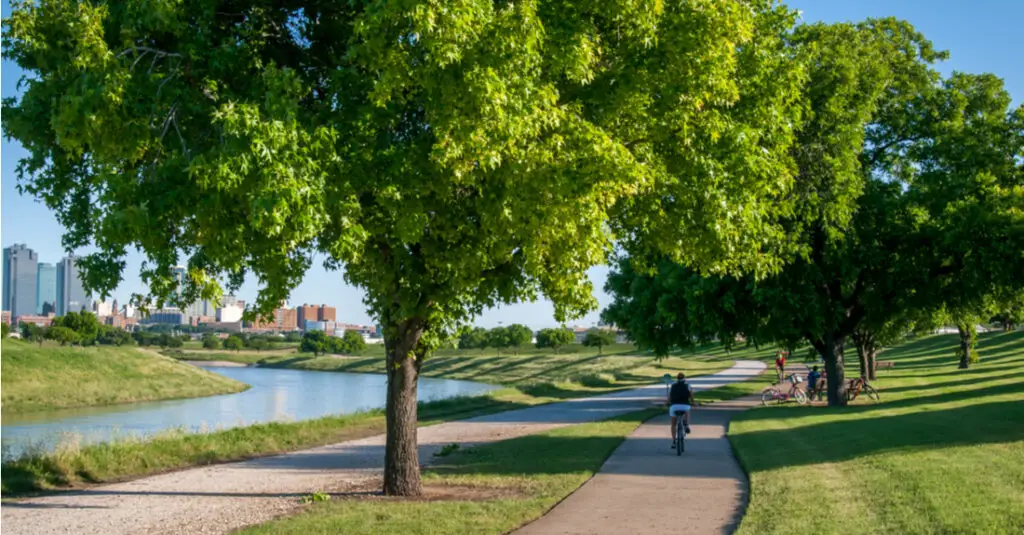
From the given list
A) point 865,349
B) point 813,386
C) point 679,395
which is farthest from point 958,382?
point 679,395

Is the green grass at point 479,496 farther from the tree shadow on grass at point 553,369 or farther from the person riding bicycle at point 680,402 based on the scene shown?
the tree shadow on grass at point 553,369

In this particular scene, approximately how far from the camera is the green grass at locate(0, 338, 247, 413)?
4316cm

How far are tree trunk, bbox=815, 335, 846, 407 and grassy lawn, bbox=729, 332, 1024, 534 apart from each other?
1.48 m

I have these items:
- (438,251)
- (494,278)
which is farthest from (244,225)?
(494,278)

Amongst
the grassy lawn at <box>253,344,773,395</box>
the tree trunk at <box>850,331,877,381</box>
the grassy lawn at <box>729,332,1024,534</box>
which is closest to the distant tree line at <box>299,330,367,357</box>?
the grassy lawn at <box>253,344,773,395</box>

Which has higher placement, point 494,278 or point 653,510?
point 494,278

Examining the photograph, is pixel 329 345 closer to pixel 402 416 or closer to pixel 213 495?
pixel 213 495

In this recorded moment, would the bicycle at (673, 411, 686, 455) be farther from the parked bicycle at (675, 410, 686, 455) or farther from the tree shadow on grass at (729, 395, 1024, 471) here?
the tree shadow on grass at (729, 395, 1024, 471)

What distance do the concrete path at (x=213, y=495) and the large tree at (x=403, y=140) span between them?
220 centimetres

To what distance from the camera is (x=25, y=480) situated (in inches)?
577

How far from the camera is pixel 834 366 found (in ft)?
93.7

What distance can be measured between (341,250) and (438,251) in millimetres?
2171

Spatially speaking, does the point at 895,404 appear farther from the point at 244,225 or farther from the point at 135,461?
the point at 244,225

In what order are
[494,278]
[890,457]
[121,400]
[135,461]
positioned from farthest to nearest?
[121,400] → [135,461] → [890,457] → [494,278]
